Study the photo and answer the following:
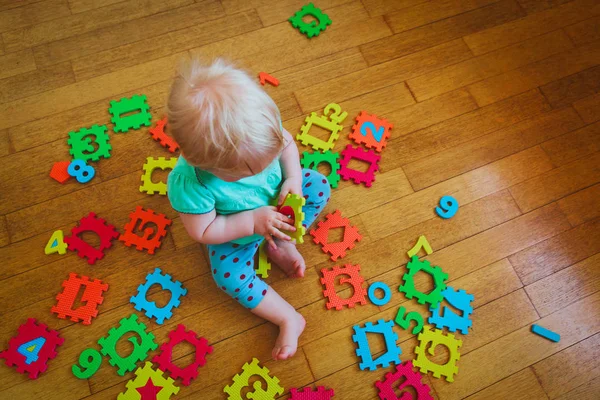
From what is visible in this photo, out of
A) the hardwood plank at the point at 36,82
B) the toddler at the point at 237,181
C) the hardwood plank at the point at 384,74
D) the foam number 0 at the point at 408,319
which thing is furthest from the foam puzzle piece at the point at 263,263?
the hardwood plank at the point at 36,82

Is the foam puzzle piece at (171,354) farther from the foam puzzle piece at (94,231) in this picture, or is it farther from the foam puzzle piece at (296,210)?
the foam puzzle piece at (296,210)

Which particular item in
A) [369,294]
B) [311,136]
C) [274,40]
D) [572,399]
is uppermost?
[274,40]

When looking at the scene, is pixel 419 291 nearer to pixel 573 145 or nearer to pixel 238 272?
pixel 238 272

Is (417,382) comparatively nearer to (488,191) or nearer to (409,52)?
(488,191)

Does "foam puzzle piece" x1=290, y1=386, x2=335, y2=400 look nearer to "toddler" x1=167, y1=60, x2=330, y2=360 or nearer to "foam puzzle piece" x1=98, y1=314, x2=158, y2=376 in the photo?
"toddler" x1=167, y1=60, x2=330, y2=360

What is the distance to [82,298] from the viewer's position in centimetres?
110

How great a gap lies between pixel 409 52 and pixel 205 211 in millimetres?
920

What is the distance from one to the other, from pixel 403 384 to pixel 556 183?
2.39ft

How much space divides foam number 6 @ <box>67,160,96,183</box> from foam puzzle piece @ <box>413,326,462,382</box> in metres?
0.97

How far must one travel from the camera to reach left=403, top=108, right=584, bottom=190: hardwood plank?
1282 millimetres

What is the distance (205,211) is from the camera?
883mm

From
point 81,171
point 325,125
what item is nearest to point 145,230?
point 81,171

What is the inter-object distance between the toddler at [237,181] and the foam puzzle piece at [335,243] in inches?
3.4

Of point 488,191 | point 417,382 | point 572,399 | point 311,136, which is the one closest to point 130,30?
point 311,136
